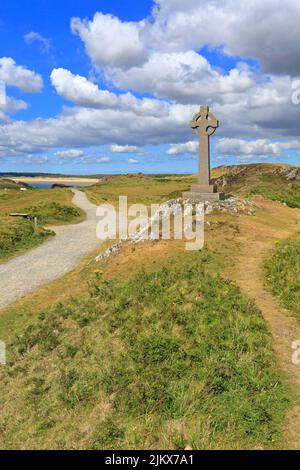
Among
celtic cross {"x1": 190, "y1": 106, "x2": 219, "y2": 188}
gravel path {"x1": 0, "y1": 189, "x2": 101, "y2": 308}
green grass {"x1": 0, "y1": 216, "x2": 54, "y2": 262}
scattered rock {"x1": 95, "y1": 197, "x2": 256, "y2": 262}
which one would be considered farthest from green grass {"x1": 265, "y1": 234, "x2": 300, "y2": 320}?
green grass {"x1": 0, "y1": 216, "x2": 54, "y2": 262}

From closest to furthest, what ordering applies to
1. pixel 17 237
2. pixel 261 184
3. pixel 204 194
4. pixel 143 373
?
1. pixel 143 373
2. pixel 204 194
3. pixel 17 237
4. pixel 261 184

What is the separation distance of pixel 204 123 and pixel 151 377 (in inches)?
746

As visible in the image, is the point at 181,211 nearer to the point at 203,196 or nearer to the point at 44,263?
the point at 203,196

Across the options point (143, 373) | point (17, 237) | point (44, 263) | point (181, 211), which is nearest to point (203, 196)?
point (181, 211)

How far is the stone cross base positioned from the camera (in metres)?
23.6

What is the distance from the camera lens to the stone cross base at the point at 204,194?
77.6 ft

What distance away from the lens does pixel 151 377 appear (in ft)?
26.5

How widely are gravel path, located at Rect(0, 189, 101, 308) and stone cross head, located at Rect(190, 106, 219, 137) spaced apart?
10.8 m

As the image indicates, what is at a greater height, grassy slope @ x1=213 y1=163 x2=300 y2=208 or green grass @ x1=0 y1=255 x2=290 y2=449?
grassy slope @ x1=213 y1=163 x2=300 y2=208

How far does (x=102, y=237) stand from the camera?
104ft

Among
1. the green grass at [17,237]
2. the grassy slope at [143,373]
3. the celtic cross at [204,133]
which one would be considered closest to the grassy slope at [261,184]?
the celtic cross at [204,133]

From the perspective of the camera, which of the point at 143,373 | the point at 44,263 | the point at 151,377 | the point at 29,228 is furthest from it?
the point at 29,228

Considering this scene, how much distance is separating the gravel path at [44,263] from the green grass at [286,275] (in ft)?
36.5

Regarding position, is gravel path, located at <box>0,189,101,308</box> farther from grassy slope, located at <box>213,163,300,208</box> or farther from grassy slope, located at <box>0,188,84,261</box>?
grassy slope, located at <box>213,163,300,208</box>
